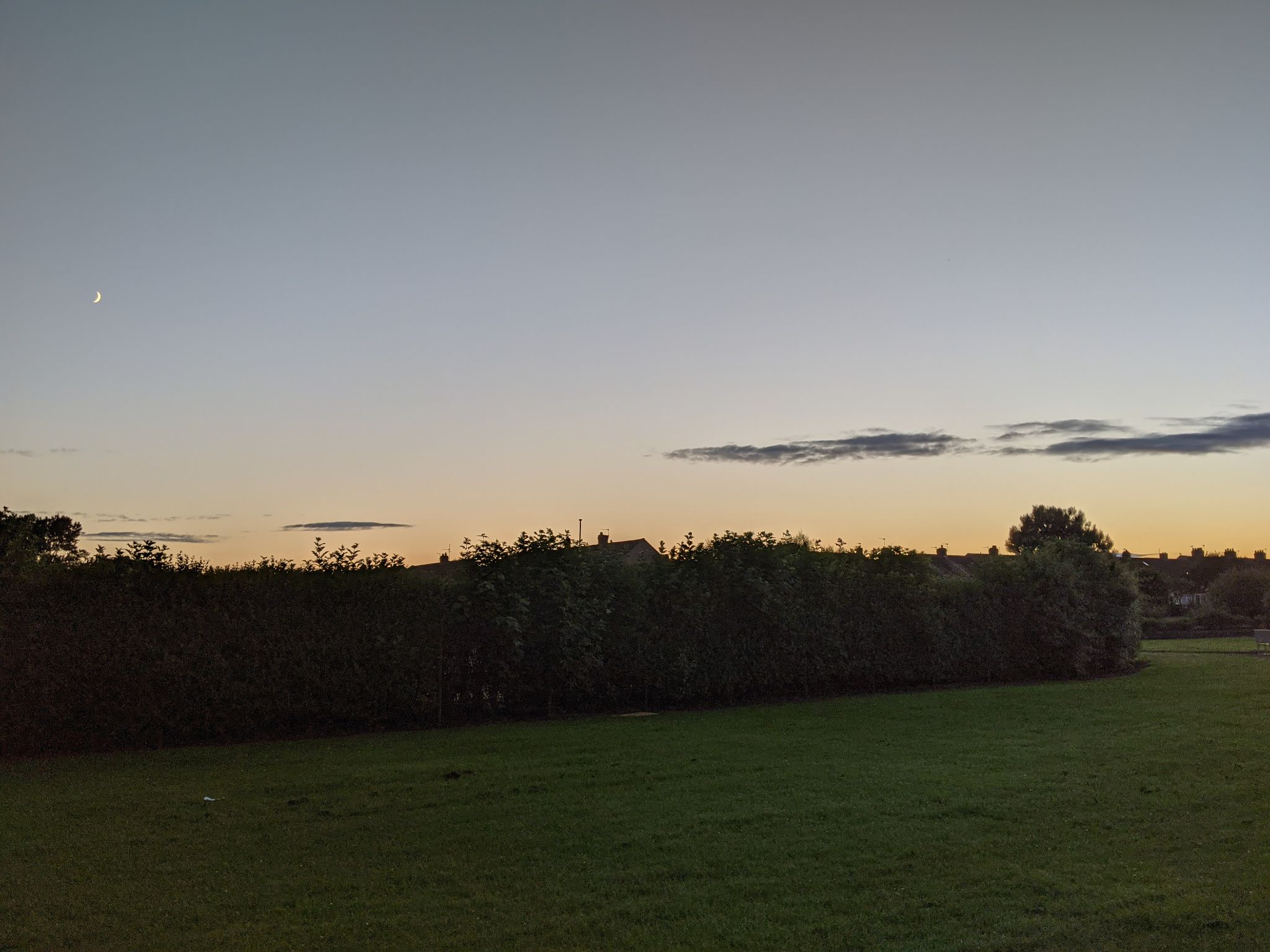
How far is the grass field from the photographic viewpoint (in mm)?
5465

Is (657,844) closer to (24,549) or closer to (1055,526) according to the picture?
(24,549)

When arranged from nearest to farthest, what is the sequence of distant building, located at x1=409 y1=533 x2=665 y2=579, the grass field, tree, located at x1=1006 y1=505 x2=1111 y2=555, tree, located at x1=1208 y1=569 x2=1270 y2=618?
the grass field
distant building, located at x1=409 y1=533 x2=665 y2=579
tree, located at x1=1208 y1=569 x2=1270 y2=618
tree, located at x1=1006 y1=505 x2=1111 y2=555

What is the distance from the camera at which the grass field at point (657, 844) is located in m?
5.46

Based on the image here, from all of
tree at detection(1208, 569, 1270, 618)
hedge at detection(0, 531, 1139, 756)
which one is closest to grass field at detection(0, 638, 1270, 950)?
hedge at detection(0, 531, 1139, 756)

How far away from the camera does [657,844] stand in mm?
7316

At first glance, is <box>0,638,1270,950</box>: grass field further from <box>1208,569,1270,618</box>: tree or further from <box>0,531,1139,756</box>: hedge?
<box>1208,569,1270,618</box>: tree

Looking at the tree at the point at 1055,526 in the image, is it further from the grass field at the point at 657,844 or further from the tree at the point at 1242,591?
the grass field at the point at 657,844

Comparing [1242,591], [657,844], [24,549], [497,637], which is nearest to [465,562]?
[497,637]

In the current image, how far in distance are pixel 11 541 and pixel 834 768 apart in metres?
12.8

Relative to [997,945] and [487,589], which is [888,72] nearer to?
[487,589]

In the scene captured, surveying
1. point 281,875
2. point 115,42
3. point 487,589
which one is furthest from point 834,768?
point 115,42

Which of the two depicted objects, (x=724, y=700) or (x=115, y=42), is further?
(x=724, y=700)

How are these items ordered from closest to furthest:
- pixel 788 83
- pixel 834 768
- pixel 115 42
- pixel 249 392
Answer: pixel 834 768
pixel 115 42
pixel 788 83
pixel 249 392

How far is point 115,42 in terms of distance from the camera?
12445 mm
